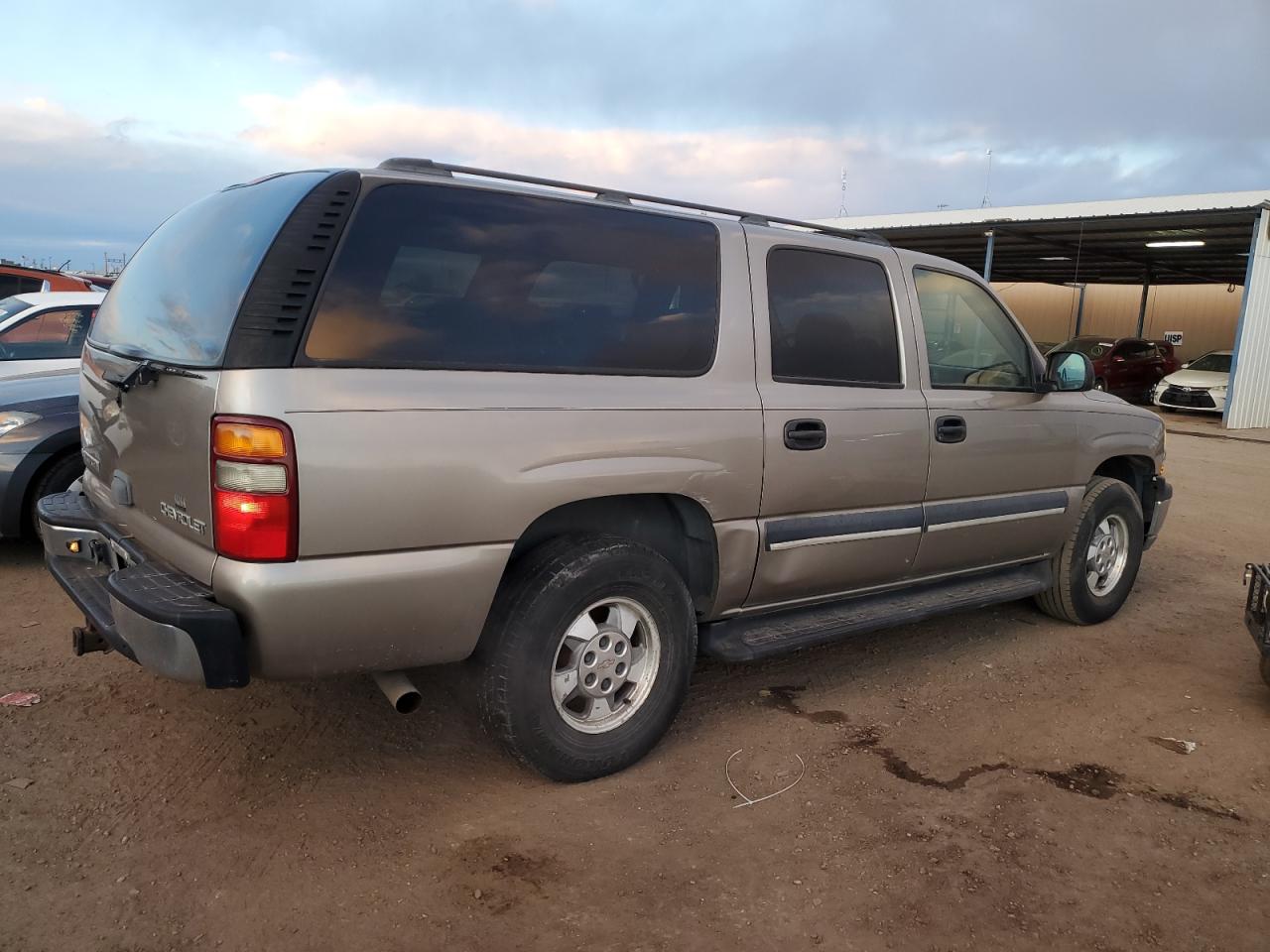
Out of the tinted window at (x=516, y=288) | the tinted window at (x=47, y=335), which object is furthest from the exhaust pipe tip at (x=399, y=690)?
the tinted window at (x=47, y=335)

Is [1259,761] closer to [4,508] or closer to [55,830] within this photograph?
[55,830]

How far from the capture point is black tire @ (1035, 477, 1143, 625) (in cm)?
491

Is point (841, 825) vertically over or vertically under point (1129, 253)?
under

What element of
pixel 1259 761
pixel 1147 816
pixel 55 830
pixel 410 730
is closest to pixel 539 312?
pixel 410 730

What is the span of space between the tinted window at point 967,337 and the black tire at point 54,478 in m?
4.65

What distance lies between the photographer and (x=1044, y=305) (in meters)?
35.7

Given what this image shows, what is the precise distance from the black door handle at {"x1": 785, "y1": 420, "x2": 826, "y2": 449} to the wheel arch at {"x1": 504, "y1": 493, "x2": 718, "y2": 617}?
1.50 feet

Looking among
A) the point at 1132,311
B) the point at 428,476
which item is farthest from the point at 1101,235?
the point at 428,476

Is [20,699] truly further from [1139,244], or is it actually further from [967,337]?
[1139,244]

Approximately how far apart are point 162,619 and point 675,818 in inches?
65.5

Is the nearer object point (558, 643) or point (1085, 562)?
point (558, 643)

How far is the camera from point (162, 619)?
2.51 m

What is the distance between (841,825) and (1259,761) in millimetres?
1800

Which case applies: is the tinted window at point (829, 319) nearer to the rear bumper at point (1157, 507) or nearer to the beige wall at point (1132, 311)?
the rear bumper at point (1157, 507)
